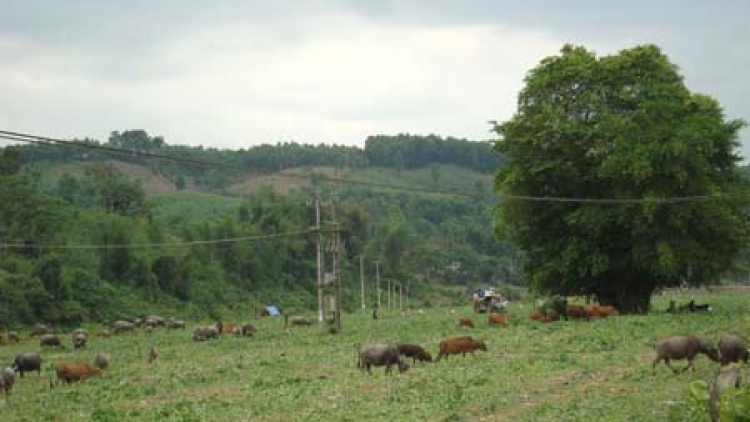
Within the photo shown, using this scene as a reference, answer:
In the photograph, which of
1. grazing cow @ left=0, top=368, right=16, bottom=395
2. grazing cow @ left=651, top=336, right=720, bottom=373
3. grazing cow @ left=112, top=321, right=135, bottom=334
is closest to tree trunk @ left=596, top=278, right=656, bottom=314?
grazing cow @ left=651, top=336, right=720, bottom=373

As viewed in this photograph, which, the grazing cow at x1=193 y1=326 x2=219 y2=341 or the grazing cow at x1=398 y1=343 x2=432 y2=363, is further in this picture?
the grazing cow at x1=193 y1=326 x2=219 y2=341

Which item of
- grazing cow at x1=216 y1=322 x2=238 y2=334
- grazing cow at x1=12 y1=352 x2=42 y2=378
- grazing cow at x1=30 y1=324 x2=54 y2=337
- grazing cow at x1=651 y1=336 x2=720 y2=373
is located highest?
grazing cow at x1=651 y1=336 x2=720 y2=373

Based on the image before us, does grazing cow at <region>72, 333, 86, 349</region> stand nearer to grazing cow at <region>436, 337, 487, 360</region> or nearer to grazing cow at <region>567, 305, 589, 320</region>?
grazing cow at <region>567, 305, 589, 320</region>

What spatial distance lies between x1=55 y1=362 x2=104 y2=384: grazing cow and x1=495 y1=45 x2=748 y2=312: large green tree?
23.9 meters

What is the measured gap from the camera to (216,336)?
5894 cm

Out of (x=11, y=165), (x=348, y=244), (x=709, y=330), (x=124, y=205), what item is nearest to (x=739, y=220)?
(x=709, y=330)

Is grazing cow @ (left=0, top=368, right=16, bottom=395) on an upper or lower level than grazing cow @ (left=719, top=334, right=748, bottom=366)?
lower

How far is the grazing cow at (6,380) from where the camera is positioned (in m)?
33.8

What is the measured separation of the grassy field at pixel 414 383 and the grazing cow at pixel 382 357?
0.57 metres

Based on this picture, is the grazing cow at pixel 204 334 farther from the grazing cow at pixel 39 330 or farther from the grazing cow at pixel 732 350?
the grazing cow at pixel 732 350

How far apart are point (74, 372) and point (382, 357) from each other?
488 inches

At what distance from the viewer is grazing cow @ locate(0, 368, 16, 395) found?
3384 cm

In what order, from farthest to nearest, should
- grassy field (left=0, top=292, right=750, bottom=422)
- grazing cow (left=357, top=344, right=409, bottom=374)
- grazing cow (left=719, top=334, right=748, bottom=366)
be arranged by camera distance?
grazing cow (left=357, top=344, right=409, bottom=374) → grazing cow (left=719, top=334, right=748, bottom=366) → grassy field (left=0, top=292, right=750, bottom=422)

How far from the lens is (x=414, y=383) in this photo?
26984mm
